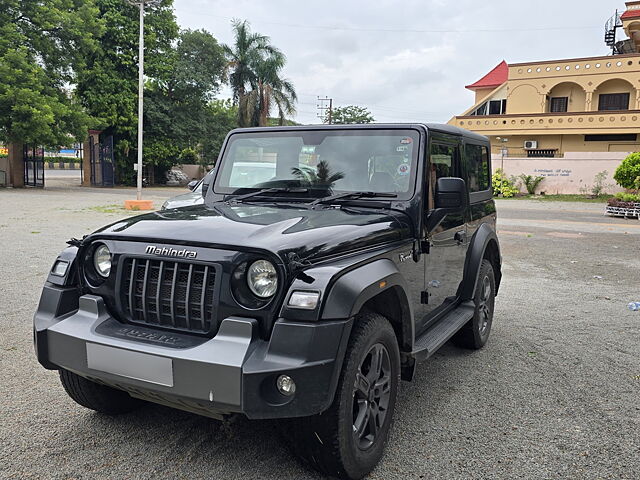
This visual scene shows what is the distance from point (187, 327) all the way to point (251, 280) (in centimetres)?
41

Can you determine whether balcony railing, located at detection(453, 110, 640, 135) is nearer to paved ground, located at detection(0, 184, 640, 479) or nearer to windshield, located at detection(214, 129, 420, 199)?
paved ground, located at detection(0, 184, 640, 479)

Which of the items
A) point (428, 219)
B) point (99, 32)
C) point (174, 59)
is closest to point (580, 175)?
point (174, 59)

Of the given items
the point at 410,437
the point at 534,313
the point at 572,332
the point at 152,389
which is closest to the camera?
the point at 152,389

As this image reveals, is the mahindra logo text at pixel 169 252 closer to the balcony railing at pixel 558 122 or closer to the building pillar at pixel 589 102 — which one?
the balcony railing at pixel 558 122

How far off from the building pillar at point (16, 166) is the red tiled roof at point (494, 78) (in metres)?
32.2

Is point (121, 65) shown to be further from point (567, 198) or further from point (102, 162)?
point (567, 198)

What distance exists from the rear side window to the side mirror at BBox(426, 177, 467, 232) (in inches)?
43.6

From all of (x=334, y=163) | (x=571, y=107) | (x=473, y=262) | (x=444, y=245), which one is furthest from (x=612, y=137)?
(x=334, y=163)

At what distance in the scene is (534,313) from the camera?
21.4 ft

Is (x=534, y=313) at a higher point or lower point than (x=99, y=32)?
Result: lower

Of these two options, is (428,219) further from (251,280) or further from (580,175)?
(580,175)

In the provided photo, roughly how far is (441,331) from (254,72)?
3515cm

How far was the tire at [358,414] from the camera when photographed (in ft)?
8.67

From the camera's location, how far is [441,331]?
3.95m
